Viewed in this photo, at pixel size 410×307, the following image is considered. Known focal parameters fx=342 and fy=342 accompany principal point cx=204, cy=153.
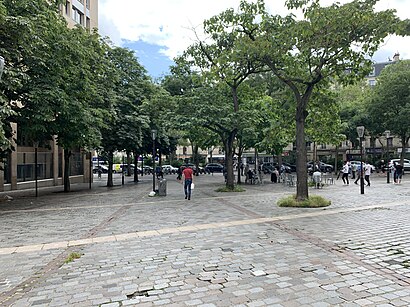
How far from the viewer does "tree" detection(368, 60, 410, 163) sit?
33434 millimetres

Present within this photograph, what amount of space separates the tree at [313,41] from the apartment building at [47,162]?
1409cm

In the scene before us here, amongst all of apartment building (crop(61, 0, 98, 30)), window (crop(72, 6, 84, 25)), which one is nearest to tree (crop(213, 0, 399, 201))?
apartment building (crop(61, 0, 98, 30))

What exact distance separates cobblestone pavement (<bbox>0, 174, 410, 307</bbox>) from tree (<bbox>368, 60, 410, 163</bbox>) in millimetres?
26858

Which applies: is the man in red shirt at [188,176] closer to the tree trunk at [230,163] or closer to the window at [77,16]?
the tree trunk at [230,163]

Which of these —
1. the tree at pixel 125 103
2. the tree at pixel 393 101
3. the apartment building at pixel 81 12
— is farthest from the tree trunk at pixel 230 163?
the tree at pixel 393 101

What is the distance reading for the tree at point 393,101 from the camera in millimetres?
33434

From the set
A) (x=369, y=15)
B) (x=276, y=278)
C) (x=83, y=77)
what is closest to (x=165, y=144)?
(x=83, y=77)

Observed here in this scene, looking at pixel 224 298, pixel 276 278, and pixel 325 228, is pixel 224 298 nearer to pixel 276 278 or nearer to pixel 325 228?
pixel 276 278

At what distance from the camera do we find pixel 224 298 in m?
4.19

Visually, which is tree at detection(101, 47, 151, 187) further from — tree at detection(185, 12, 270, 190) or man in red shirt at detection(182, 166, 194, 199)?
man in red shirt at detection(182, 166, 194, 199)

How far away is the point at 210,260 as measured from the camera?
5.77 metres

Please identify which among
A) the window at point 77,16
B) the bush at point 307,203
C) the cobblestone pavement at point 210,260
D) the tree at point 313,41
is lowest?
the cobblestone pavement at point 210,260

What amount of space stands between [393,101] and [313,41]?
2759cm

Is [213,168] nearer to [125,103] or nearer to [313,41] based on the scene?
[125,103]
